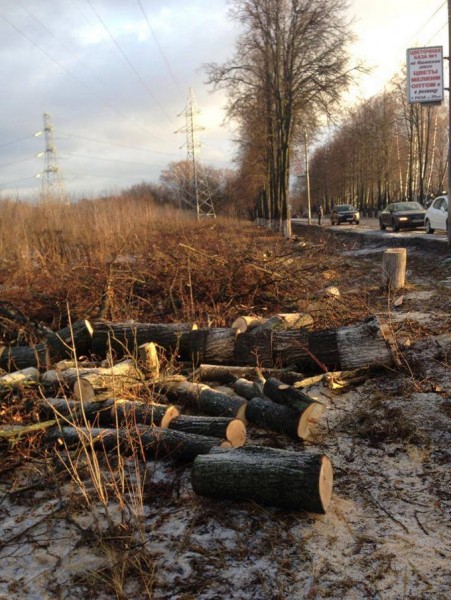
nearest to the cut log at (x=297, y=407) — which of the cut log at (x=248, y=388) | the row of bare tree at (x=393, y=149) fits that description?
the cut log at (x=248, y=388)

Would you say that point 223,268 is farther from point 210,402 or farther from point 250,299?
point 210,402

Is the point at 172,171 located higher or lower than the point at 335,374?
higher

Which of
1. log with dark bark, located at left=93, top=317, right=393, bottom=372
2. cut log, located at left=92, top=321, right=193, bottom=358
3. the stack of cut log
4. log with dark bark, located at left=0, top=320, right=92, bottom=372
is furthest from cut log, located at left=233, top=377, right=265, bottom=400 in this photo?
log with dark bark, located at left=0, top=320, right=92, bottom=372

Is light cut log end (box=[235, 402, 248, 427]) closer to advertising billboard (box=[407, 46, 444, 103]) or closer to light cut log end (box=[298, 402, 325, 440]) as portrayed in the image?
light cut log end (box=[298, 402, 325, 440])

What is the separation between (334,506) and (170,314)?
17.5 ft

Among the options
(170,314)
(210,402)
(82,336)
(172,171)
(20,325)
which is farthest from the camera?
(172,171)

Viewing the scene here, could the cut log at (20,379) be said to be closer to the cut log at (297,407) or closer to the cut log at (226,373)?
the cut log at (226,373)

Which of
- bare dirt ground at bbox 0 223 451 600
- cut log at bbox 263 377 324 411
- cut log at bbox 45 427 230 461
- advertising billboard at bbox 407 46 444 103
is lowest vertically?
bare dirt ground at bbox 0 223 451 600

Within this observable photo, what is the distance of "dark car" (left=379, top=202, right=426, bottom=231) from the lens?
25344 mm

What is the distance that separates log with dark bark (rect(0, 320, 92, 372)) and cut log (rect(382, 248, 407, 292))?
5924mm

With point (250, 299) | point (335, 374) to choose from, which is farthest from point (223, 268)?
Result: point (335, 374)

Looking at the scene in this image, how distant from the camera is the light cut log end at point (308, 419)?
4.21 metres

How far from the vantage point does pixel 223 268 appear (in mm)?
8727

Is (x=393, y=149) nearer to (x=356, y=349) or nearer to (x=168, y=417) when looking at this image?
(x=356, y=349)
